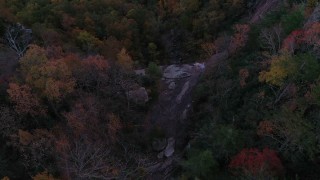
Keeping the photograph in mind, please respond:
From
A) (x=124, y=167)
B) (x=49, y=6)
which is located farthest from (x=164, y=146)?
(x=49, y=6)

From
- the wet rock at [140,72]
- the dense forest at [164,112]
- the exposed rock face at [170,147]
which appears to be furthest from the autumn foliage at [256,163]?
the wet rock at [140,72]

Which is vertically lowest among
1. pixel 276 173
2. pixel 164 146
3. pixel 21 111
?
pixel 164 146

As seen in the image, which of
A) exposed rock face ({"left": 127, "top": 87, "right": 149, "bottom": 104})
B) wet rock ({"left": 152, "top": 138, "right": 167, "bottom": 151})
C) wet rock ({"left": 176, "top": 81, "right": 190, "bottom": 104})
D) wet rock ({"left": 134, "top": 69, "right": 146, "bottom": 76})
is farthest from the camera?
wet rock ({"left": 134, "top": 69, "right": 146, "bottom": 76})

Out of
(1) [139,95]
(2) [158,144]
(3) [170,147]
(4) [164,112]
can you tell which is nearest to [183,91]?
(4) [164,112]

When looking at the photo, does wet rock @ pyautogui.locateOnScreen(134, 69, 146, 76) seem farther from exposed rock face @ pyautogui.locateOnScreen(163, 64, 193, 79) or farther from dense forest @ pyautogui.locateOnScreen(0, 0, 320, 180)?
exposed rock face @ pyautogui.locateOnScreen(163, 64, 193, 79)

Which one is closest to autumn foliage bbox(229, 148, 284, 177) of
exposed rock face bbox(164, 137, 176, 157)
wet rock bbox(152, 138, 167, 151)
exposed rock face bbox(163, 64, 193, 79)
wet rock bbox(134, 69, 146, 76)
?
exposed rock face bbox(164, 137, 176, 157)

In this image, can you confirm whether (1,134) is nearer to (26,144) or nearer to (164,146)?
(26,144)
